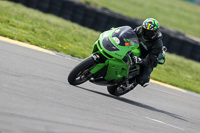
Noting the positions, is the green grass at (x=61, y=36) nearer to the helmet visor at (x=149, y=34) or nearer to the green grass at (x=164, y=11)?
the helmet visor at (x=149, y=34)

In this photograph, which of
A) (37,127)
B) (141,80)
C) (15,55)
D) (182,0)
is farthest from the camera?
(182,0)

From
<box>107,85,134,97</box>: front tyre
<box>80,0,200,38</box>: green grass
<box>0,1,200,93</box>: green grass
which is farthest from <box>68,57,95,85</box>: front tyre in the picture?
<box>80,0,200,38</box>: green grass

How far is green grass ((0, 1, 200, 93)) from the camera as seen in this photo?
43.3ft

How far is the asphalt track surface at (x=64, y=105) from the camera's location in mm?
5254

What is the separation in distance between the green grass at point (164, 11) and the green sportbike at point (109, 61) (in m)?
17.3

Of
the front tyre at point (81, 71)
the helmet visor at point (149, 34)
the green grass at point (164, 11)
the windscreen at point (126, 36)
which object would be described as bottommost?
the green grass at point (164, 11)

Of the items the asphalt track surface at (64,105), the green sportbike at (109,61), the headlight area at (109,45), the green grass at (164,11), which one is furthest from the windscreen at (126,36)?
the green grass at (164,11)

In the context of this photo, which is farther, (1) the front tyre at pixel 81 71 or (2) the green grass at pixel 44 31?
(2) the green grass at pixel 44 31

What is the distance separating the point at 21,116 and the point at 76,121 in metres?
0.88

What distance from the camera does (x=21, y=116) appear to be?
5109 millimetres

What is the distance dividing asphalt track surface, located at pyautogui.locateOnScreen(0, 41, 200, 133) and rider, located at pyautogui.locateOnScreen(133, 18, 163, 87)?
0.77m

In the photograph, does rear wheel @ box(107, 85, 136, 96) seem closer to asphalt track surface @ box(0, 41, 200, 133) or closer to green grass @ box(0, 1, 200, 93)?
asphalt track surface @ box(0, 41, 200, 133)

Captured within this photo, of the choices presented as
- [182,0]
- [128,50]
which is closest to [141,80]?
[128,50]

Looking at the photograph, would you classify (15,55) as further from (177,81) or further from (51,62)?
(177,81)
